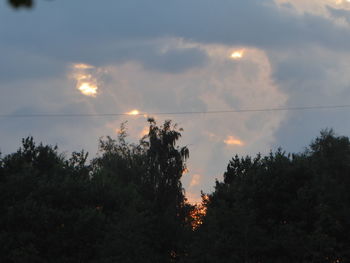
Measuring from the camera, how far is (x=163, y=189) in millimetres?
66750

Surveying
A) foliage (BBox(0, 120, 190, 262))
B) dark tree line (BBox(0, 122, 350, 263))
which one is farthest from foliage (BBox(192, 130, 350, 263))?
foliage (BBox(0, 120, 190, 262))

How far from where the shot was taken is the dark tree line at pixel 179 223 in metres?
40.0

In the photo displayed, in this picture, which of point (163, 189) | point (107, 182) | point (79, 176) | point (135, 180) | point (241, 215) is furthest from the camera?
point (135, 180)

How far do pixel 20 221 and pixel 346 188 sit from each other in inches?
1051

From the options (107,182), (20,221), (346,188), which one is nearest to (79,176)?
(107,182)

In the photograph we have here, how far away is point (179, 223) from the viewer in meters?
51.2

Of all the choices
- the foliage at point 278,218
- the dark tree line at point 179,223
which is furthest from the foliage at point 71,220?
the foliage at point 278,218

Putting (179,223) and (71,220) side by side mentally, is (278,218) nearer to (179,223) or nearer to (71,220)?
(179,223)

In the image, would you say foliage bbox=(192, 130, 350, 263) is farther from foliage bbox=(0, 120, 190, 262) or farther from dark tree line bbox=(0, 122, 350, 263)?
foliage bbox=(0, 120, 190, 262)

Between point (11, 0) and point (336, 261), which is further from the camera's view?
point (336, 261)

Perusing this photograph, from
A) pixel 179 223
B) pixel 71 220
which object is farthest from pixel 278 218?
pixel 71 220

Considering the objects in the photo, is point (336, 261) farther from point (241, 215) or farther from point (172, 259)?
point (172, 259)

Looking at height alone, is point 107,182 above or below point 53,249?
above

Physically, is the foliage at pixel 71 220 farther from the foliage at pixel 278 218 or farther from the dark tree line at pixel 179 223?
the foliage at pixel 278 218
